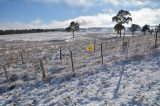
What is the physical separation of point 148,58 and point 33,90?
861 centimetres

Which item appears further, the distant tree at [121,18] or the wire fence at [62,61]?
the distant tree at [121,18]

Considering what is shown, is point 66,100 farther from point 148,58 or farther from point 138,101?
point 148,58

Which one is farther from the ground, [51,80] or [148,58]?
[148,58]

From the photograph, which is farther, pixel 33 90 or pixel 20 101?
pixel 33 90

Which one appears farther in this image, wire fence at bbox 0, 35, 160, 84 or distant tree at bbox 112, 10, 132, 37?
distant tree at bbox 112, 10, 132, 37

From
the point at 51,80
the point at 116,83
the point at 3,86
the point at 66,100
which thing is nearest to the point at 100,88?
the point at 116,83

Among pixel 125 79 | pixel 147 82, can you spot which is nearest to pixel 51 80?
pixel 125 79

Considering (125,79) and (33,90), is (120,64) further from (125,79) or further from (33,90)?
(33,90)

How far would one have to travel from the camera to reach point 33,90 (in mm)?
13062

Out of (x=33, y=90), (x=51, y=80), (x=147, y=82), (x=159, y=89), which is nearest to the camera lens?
(x=159, y=89)

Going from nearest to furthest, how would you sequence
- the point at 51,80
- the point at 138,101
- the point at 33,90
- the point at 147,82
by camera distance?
the point at 138,101, the point at 147,82, the point at 33,90, the point at 51,80

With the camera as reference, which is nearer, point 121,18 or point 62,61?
point 62,61

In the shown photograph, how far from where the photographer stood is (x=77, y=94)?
11.1 m

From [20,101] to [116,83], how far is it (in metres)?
5.39
